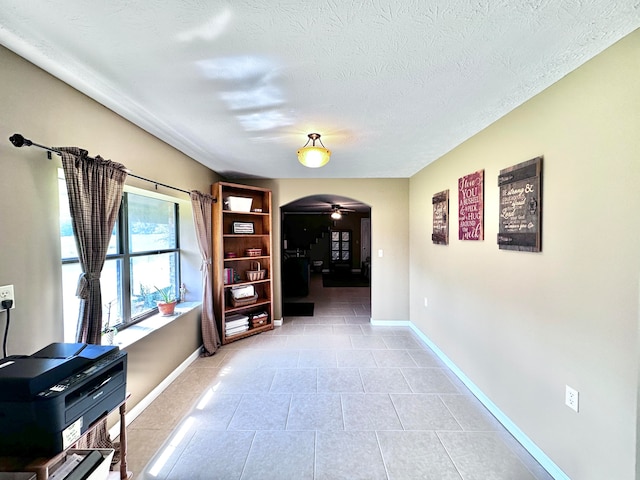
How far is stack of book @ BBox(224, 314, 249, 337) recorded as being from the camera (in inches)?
138

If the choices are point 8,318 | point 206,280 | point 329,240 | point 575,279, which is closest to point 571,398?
point 575,279

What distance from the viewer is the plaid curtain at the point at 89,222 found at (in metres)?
1.47

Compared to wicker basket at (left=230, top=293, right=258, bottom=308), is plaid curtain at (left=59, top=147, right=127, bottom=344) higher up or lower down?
higher up

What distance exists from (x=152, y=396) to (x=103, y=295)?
980mm

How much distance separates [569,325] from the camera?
4.83ft

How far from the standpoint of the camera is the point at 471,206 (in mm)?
2410

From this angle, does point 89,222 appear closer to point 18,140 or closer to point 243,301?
point 18,140

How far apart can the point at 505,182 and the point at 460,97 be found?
73 cm

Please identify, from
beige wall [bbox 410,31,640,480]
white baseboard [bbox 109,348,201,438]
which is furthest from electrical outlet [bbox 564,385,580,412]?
white baseboard [bbox 109,348,201,438]

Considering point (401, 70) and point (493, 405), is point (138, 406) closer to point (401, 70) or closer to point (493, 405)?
point (493, 405)

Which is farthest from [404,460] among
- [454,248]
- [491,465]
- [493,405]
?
[454,248]

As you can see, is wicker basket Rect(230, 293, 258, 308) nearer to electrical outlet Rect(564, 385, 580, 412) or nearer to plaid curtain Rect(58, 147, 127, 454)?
plaid curtain Rect(58, 147, 127, 454)

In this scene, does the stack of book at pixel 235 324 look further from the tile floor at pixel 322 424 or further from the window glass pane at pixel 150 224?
the window glass pane at pixel 150 224

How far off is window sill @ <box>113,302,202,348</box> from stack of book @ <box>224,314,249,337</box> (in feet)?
2.28
